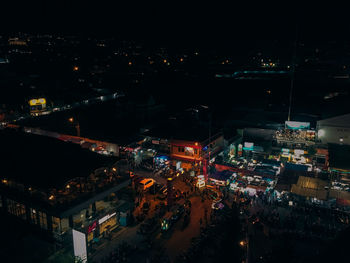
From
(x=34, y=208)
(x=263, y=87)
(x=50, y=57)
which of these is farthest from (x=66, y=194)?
(x=50, y=57)

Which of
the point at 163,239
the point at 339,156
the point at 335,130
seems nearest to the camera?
the point at 163,239

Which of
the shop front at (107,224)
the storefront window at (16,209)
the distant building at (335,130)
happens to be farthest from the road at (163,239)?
the distant building at (335,130)

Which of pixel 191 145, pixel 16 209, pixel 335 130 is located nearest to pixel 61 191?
pixel 16 209

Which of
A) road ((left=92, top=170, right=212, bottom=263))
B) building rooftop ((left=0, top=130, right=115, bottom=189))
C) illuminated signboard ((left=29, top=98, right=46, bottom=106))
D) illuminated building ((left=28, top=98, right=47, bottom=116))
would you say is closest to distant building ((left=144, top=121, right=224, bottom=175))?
road ((left=92, top=170, right=212, bottom=263))

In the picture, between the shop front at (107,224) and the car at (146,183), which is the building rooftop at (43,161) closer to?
the shop front at (107,224)

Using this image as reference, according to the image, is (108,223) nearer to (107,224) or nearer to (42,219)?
(107,224)
